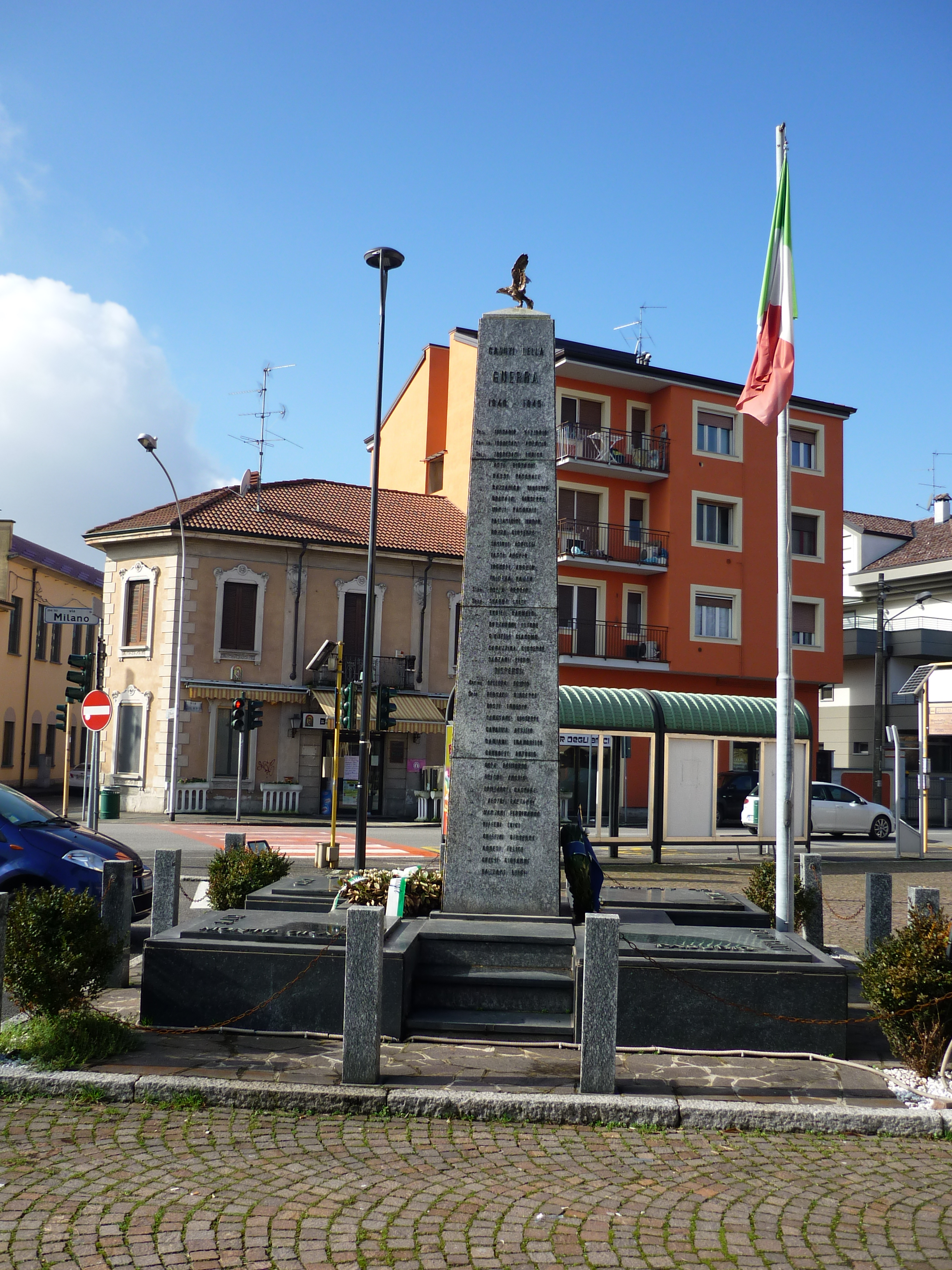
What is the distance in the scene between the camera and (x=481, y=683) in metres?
8.21

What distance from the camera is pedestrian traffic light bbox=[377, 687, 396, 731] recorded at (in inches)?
887

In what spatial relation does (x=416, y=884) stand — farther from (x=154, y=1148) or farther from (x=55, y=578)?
(x=55, y=578)

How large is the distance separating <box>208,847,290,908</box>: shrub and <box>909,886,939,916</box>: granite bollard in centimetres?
513

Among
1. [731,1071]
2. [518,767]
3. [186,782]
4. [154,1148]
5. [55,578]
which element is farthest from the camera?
[55,578]

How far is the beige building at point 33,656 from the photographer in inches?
1551

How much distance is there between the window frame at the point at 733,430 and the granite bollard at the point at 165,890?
95.6 feet

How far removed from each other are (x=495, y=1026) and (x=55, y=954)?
2640 millimetres

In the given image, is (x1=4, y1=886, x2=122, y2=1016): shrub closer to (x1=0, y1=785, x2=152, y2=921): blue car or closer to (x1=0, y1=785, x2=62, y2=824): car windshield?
(x1=0, y1=785, x2=152, y2=921): blue car

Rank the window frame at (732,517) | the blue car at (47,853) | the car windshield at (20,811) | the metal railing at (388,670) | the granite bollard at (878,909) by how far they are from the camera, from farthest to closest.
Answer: the window frame at (732,517) < the metal railing at (388,670) < the car windshield at (20,811) < the blue car at (47,853) < the granite bollard at (878,909)

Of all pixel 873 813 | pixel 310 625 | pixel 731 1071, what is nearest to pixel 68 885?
pixel 731 1071

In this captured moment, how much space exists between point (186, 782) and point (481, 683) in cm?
2359

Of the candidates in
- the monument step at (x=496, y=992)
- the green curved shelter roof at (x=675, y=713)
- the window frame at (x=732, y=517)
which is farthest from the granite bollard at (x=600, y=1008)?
the window frame at (x=732, y=517)

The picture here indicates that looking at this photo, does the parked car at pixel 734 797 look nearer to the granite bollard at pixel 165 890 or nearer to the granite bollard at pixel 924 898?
the granite bollard at pixel 924 898

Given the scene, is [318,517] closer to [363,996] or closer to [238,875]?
[238,875]
